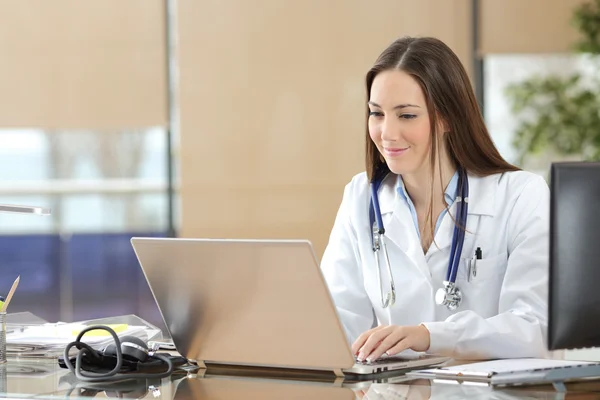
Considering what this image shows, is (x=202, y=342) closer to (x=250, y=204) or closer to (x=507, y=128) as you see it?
(x=250, y=204)

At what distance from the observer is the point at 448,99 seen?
2387 mm

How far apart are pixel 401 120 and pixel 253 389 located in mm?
960

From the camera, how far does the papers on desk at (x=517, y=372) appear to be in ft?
5.45

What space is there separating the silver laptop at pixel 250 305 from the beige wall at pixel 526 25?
3275 mm

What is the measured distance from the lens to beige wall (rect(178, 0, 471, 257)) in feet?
16.1

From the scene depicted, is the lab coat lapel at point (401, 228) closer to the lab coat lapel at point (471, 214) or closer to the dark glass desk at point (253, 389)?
the lab coat lapel at point (471, 214)

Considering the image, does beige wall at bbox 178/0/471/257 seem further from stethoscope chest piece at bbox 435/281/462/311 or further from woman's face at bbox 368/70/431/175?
stethoscope chest piece at bbox 435/281/462/311

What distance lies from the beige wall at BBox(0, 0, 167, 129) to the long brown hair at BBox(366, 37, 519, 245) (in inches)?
107

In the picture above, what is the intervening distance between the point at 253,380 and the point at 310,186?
3.20 m

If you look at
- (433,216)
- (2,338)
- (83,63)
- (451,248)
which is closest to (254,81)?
(83,63)

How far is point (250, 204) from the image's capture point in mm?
4945

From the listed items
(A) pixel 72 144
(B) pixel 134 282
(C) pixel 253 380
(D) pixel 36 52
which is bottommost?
(B) pixel 134 282

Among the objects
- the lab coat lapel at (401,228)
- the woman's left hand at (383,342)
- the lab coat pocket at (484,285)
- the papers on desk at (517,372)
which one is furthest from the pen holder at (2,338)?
the lab coat pocket at (484,285)

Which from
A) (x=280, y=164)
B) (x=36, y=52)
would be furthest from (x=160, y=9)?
(x=280, y=164)
